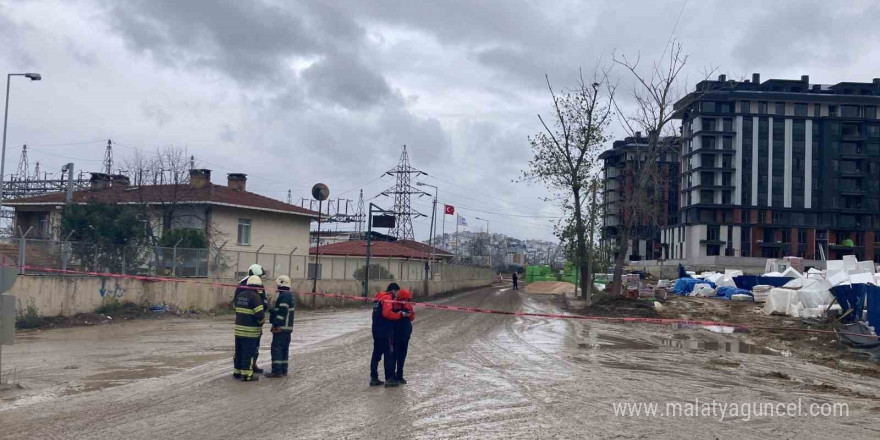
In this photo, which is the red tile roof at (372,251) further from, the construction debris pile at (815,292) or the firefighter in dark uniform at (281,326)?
the firefighter in dark uniform at (281,326)

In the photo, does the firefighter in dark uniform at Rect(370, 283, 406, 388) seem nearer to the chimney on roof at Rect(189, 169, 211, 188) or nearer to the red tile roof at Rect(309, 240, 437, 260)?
the chimney on roof at Rect(189, 169, 211, 188)

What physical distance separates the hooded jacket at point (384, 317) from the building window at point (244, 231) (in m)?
28.7

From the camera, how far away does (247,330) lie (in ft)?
41.1

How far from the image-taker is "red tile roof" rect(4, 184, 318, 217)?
3738 centimetres

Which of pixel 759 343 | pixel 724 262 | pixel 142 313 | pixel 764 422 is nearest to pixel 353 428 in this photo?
pixel 764 422

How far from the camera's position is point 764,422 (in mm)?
9945

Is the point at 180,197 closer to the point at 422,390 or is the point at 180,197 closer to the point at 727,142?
the point at 422,390

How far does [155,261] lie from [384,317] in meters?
17.9

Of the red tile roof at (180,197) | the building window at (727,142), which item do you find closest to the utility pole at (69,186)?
the red tile roof at (180,197)

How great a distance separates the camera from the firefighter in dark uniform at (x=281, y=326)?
12.9 metres

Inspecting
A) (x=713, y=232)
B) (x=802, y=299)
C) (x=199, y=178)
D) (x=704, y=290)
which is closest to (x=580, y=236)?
(x=704, y=290)

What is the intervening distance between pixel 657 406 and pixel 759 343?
12635 millimetres

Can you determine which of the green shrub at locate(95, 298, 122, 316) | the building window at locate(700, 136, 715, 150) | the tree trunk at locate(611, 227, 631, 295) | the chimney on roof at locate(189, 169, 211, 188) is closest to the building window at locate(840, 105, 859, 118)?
the building window at locate(700, 136, 715, 150)

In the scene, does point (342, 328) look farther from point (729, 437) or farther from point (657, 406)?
point (729, 437)
